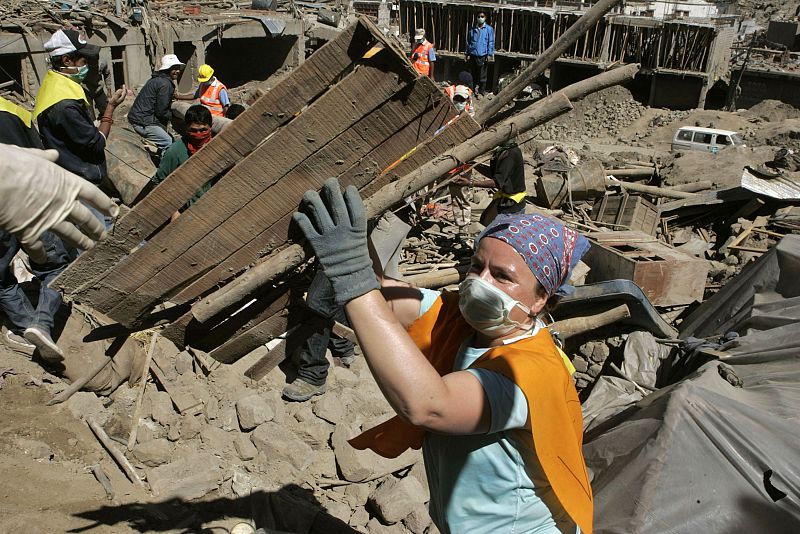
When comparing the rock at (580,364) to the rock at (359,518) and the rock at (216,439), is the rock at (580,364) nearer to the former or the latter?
the rock at (359,518)

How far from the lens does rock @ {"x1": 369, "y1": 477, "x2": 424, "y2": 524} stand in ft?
15.1

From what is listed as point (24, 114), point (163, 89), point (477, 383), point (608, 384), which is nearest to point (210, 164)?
point (477, 383)

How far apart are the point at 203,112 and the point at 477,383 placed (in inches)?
154

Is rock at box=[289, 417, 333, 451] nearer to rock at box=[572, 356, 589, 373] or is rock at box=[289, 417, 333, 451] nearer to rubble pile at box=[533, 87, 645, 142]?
rock at box=[572, 356, 589, 373]

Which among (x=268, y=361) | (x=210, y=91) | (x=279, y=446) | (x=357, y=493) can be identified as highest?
(x=268, y=361)

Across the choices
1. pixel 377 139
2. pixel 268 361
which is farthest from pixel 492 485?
pixel 268 361

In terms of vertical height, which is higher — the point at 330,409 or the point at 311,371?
the point at 311,371

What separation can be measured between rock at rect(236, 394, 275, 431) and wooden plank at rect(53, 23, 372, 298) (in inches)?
106

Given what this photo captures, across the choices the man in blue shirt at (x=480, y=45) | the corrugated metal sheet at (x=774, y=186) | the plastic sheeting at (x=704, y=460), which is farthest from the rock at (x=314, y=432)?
the man in blue shirt at (x=480, y=45)

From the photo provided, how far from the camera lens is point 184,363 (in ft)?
18.4

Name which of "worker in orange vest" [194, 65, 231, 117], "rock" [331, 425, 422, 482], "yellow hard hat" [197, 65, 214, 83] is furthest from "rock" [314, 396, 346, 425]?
"yellow hard hat" [197, 65, 214, 83]

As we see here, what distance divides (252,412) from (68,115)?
2.76 meters

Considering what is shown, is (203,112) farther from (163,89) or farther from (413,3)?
→ (413,3)

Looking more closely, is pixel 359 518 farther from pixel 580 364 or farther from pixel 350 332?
pixel 580 364
